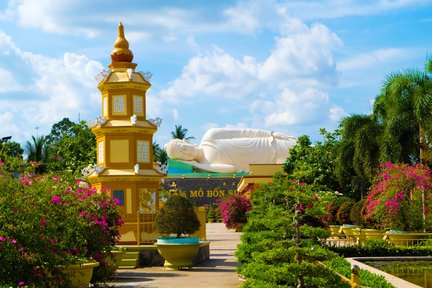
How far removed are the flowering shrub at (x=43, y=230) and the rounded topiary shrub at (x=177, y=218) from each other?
520cm

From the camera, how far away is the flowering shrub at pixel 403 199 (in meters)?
28.5

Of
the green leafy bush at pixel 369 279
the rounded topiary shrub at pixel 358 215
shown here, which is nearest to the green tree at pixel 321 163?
the rounded topiary shrub at pixel 358 215

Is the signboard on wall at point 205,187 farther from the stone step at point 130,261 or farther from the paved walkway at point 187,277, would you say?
the stone step at point 130,261

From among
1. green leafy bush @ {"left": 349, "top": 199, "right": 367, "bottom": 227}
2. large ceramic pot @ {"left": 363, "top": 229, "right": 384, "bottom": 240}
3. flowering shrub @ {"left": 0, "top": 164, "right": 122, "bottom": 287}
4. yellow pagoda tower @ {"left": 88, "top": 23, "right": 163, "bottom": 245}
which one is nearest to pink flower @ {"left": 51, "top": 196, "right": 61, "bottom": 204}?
flowering shrub @ {"left": 0, "top": 164, "right": 122, "bottom": 287}

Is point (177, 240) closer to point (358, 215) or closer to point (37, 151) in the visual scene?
point (358, 215)

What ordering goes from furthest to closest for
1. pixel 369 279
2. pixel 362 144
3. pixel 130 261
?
pixel 362 144 → pixel 130 261 → pixel 369 279

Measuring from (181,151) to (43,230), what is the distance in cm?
5262

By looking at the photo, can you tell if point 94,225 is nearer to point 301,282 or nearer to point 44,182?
point 44,182

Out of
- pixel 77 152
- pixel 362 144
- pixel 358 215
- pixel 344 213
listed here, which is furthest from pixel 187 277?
pixel 77 152

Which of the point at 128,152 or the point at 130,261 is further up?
the point at 128,152

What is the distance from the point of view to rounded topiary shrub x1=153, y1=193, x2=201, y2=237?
22156 millimetres

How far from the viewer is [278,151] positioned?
66.1m

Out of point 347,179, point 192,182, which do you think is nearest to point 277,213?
point 347,179

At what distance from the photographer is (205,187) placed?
63.2m
